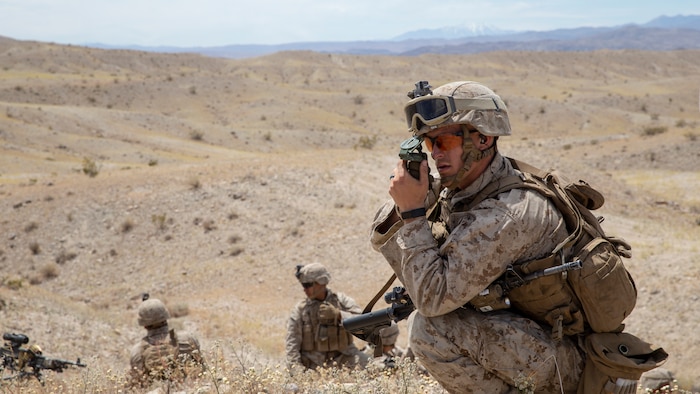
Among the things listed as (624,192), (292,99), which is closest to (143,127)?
(292,99)

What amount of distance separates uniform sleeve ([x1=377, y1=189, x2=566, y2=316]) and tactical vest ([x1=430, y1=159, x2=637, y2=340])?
0.08 metres

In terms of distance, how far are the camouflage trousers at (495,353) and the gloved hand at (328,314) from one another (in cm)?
331

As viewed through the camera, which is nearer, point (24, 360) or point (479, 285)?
point (479, 285)

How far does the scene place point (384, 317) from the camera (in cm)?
359

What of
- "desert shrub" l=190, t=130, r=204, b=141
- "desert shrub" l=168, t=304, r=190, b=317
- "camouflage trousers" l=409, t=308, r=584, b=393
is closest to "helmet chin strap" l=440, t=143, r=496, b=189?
"camouflage trousers" l=409, t=308, r=584, b=393

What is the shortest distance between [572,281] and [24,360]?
20.4 feet

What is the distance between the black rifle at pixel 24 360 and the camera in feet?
21.0

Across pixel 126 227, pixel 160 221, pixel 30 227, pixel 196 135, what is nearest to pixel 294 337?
pixel 160 221

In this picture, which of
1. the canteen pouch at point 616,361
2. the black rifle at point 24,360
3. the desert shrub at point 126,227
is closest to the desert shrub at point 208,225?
the desert shrub at point 126,227

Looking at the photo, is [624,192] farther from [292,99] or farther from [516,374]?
[292,99]

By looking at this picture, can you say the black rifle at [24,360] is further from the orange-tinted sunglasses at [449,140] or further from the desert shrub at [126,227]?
the desert shrub at [126,227]

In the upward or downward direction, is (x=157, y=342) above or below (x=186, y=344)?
above

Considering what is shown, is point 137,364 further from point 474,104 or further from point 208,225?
point 208,225

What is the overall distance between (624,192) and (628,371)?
2109 centimetres
